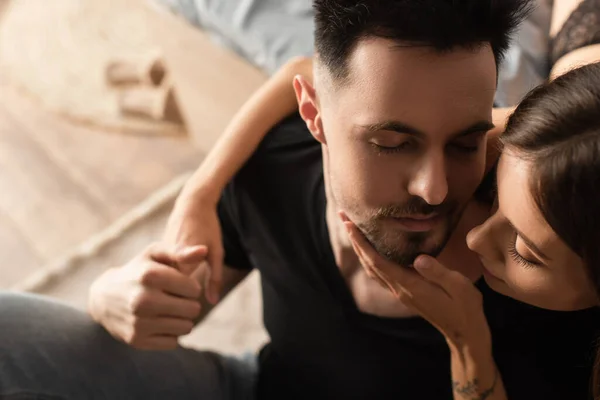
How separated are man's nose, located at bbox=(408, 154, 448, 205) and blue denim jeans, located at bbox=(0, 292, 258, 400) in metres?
0.46

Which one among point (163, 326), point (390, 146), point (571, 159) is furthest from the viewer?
point (163, 326)

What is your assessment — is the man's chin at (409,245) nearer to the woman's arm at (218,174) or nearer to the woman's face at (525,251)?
the woman's face at (525,251)

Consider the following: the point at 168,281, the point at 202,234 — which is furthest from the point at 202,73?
the point at 168,281

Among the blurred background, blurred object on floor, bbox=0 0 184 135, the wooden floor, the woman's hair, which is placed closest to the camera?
the woman's hair

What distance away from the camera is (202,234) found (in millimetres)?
829

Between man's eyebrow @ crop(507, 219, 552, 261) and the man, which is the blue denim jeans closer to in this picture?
the man

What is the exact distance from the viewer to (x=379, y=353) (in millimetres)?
821

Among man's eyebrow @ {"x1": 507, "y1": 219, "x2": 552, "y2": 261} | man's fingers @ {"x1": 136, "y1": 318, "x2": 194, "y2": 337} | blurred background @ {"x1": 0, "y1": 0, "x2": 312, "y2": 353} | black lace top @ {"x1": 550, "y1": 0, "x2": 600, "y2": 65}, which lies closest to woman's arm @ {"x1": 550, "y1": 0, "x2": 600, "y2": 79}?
black lace top @ {"x1": 550, "y1": 0, "x2": 600, "y2": 65}

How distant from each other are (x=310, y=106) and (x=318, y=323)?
304 millimetres

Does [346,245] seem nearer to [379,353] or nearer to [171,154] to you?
[379,353]

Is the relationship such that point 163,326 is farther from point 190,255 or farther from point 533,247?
point 533,247

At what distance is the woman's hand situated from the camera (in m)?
0.70

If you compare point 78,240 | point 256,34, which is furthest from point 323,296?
point 78,240

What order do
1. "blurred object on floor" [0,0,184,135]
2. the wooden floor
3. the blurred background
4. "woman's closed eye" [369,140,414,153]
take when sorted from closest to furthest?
"woman's closed eye" [369,140,414,153] → the blurred background → the wooden floor → "blurred object on floor" [0,0,184,135]
